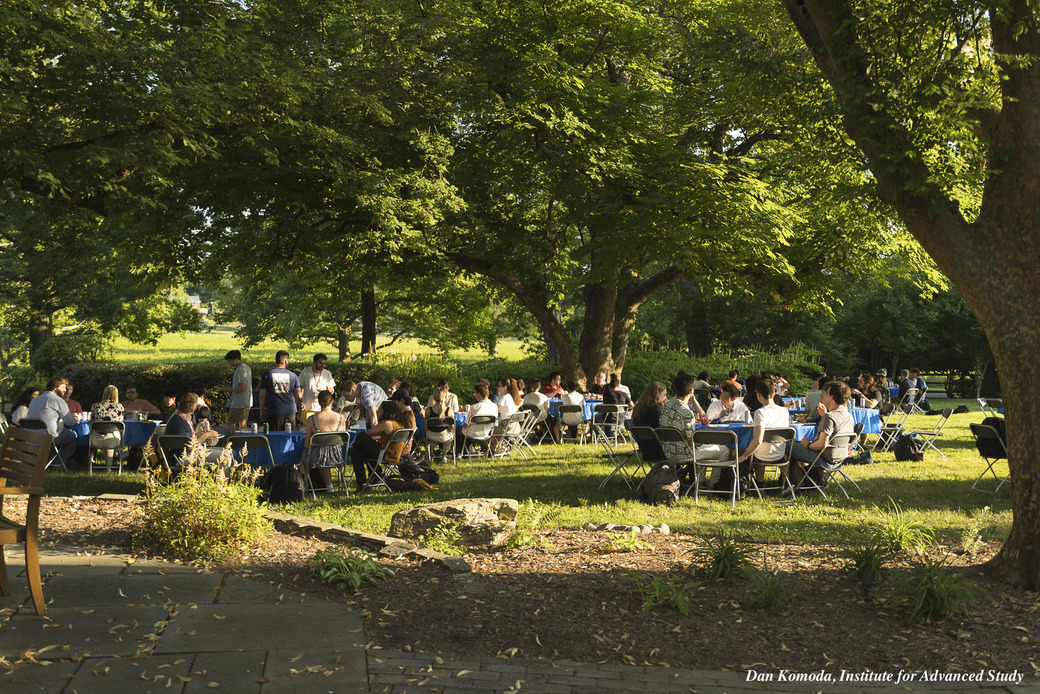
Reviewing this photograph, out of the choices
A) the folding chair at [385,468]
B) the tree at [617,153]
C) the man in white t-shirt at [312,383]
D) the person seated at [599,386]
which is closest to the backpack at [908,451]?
the tree at [617,153]

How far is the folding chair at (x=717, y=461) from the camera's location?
944 centimetres

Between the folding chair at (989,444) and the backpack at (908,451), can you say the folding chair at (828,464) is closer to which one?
the folding chair at (989,444)

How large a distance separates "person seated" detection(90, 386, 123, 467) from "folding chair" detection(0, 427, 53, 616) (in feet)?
22.2

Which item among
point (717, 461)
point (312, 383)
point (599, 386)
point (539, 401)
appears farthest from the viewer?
point (599, 386)

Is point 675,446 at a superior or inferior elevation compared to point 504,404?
inferior

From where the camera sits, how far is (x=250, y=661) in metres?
4.25

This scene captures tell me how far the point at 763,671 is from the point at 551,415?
11920 mm

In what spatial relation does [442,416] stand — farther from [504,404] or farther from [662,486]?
[662,486]

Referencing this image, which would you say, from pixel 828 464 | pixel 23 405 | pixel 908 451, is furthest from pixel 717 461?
pixel 23 405

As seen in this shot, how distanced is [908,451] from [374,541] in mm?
10108

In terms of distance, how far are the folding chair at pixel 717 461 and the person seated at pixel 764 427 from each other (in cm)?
16

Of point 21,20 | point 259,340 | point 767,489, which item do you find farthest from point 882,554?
point 259,340

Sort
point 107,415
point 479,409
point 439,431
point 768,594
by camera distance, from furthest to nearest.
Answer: point 479,409 < point 439,431 < point 107,415 < point 768,594

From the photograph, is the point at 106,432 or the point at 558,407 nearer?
the point at 106,432
